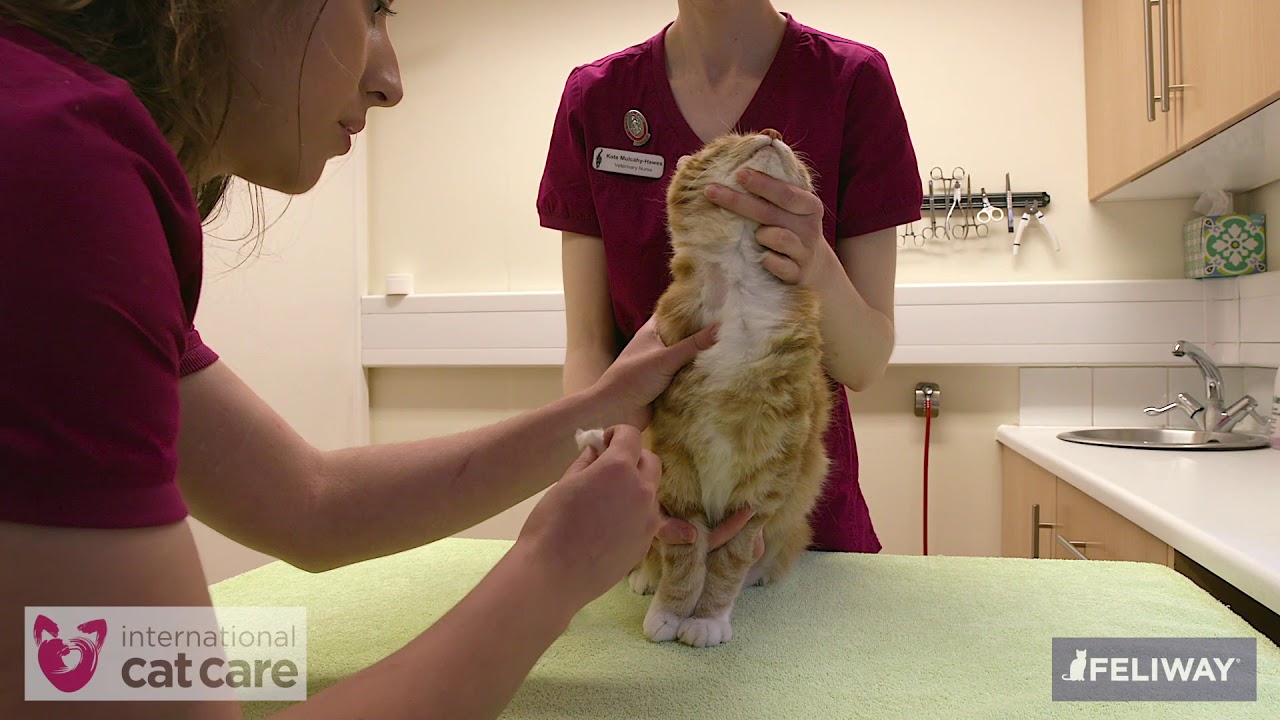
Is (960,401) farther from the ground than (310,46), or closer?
closer

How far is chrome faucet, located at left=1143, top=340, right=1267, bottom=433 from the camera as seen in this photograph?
222cm

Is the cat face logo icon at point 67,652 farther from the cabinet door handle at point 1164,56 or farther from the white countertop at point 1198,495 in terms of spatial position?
the cabinet door handle at point 1164,56

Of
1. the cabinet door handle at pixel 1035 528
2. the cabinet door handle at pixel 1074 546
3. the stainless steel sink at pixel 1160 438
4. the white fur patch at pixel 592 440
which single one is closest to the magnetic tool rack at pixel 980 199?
the stainless steel sink at pixel 1160 438

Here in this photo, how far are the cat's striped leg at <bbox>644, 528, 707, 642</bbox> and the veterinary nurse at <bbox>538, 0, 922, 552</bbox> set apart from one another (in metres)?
0.38

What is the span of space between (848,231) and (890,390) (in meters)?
1.46

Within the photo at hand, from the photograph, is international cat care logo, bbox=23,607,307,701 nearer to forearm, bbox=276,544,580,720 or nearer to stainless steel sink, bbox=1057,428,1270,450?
forearm, bbox=276,544,580,720

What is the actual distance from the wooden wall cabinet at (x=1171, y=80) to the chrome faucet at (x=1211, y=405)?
480 mm

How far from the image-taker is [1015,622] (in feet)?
3.05

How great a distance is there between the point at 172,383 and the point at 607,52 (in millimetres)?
2628

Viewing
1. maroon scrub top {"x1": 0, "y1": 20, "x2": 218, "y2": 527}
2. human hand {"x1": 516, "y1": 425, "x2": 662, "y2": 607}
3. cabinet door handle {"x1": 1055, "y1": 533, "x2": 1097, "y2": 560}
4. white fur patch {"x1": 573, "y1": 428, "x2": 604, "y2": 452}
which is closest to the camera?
maroon scrub top {"x1": 0, "y1": 20, "x2": 218, "y2": 527}

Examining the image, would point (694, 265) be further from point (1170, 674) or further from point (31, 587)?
point (31, 587)

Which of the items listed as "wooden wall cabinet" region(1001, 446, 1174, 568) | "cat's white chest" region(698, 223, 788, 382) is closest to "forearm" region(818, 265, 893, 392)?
"cat's white chest" region(698, 223, 788, 382)

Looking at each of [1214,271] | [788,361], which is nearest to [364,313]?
[788,361]

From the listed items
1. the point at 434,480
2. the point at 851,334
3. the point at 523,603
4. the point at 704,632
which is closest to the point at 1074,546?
the point at 851,334
